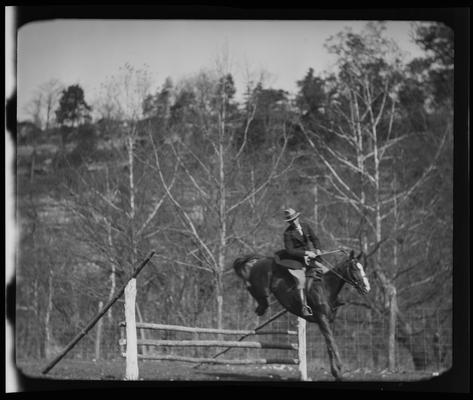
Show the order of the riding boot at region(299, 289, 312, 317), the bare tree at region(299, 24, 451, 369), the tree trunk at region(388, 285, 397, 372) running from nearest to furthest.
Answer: the riding boot at region(299, 289, 312, 317) < the tree trunk at region(388, 285, 397, 372) < the bare tree at region(299, 24, 451, 369)

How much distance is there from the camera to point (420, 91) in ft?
63.5

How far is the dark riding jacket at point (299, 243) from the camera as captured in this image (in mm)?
14375

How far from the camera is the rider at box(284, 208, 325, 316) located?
14297 mm

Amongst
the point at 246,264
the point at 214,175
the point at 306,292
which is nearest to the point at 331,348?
the point at 306,292

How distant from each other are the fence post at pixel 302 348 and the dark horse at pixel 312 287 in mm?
177

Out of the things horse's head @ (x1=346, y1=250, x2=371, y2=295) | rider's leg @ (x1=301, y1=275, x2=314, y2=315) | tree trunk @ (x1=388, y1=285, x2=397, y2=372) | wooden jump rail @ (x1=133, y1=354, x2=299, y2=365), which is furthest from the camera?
tree trunk @ (x1=388, y1=285, x2=397, y2=372)

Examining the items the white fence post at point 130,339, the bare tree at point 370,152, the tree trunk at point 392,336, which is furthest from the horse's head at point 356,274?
the bare tree at point 370,152

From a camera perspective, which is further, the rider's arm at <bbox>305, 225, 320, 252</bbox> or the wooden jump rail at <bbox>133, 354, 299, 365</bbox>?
the rider's arm at <bbox>305, 225, 320, 252</bbox>

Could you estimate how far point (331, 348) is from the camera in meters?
14.4

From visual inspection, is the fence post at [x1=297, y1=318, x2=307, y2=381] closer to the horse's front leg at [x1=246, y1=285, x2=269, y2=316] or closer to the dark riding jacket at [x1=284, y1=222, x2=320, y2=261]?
the horse's front leg at [x1=246, y1=285, x2=269, y2=316]

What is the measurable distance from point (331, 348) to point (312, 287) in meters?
0.92

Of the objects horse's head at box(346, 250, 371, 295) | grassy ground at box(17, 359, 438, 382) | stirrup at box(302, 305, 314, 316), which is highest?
horse's head at box(346, 250, 371, 295)

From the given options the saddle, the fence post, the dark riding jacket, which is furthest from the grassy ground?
the dark riding jacket

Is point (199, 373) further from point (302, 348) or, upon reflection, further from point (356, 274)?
point (356, 274)
